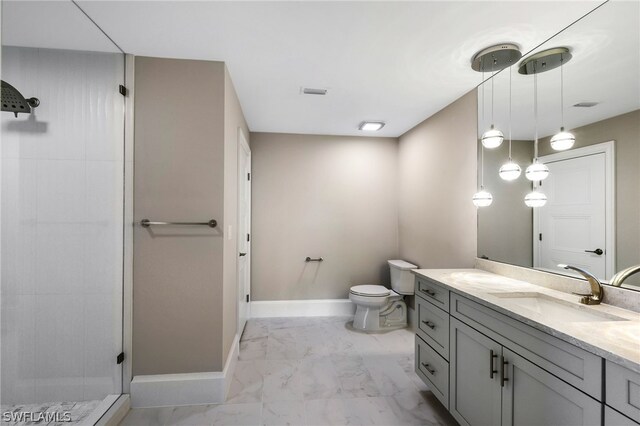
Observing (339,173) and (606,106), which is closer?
(606,106)

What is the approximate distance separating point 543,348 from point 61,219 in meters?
2.59

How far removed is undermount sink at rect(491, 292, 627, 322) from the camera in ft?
4.22

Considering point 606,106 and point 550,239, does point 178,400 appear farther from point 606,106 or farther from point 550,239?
point 606,106

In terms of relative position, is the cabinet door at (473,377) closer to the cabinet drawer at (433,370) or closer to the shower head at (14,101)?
the cabinet drawer at (433,370)

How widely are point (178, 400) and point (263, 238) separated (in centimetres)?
198

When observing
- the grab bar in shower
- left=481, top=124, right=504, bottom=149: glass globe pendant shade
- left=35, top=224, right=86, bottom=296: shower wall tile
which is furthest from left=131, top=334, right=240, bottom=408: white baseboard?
left=481, top=124, right=504, bottom=149: glass globe pendant shade

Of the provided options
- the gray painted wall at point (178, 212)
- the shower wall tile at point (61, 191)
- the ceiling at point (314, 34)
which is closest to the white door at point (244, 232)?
the gray painted wall at point (178, 212)

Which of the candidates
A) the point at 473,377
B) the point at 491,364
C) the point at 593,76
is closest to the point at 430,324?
the point at 473,377

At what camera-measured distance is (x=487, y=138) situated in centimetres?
204

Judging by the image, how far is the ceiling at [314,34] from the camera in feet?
4.84

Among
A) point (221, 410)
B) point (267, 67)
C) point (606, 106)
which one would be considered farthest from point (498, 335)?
point (267, 67)

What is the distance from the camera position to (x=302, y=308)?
3691mm

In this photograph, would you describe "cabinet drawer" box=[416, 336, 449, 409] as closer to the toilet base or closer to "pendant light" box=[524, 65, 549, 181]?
the toilet base

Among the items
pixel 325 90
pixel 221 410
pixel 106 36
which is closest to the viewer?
pixel 106 36
